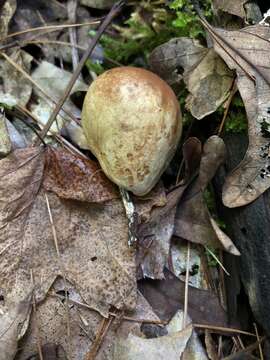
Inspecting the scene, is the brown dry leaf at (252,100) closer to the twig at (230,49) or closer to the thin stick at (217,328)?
the twig at (230,49)

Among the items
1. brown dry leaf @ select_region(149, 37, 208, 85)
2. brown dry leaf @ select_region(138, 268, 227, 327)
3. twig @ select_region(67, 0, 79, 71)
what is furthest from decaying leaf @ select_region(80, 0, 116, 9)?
brown dry leaf @ select_region(138, 268, 227, 327)

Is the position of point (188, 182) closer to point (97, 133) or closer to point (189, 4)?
point (97, 133)

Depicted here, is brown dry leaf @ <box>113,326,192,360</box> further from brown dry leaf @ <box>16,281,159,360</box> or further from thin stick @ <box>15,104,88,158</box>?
thin stick @ <box>15,104,88,158</box>

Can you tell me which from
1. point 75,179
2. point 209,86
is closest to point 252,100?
point 209,86

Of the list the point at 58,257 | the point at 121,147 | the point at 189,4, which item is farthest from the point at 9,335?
the point at 189,4

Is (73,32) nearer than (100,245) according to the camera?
No

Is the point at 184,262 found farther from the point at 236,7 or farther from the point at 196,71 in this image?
the point at 236,7

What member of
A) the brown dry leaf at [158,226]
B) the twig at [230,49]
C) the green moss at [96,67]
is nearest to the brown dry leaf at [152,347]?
the brown dry leaf at [158,226]
